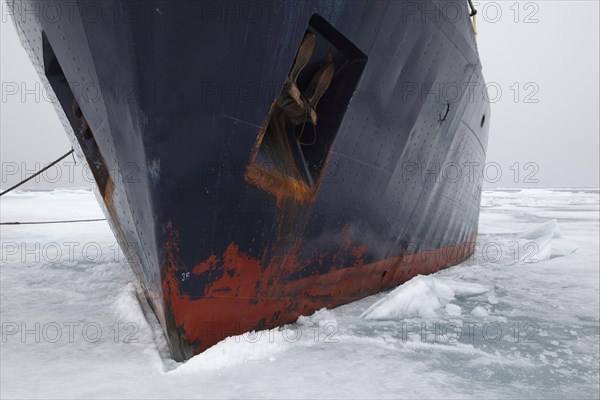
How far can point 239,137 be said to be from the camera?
2.29 metres

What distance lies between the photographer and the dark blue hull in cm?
202

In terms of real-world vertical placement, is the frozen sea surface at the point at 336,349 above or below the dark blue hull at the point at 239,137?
below

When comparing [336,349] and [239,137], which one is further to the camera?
[336,349]

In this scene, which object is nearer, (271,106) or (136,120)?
(136,120)

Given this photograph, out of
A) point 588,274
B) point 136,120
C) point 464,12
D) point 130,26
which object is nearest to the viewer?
point 130,26

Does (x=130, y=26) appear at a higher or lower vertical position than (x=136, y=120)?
higher

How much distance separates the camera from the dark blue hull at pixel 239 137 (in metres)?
2.02

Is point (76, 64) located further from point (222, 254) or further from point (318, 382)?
point (318, 382)

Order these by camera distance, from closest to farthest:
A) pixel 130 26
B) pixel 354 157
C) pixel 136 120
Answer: pixel 130 26 → pixel 136 120 → pixel 354 157

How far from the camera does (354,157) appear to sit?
3066mm

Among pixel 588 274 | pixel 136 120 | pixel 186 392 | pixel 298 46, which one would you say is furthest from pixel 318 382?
pixel 588 274

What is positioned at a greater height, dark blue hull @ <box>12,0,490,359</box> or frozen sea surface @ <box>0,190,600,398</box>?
dark blue hull @ <box>12,0,490,359</box>

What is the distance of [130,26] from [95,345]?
1.96 metres

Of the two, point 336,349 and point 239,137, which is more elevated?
point 239,137
